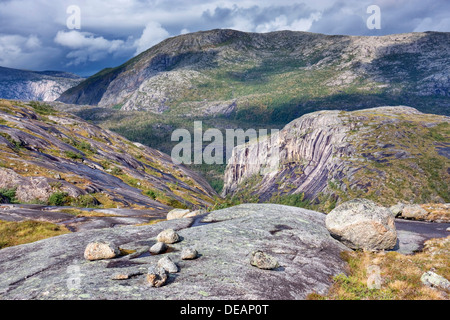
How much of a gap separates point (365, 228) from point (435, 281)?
21.9ft

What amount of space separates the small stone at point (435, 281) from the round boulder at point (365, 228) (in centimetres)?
587

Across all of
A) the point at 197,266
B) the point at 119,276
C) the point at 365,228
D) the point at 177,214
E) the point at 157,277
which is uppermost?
the point at 157,277

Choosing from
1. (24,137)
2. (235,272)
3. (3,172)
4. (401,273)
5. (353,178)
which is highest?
(24,137)

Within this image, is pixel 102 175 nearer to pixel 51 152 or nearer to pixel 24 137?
pixel 51 152

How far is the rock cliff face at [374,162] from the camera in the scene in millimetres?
140250

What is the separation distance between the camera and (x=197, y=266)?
16953 millimetres

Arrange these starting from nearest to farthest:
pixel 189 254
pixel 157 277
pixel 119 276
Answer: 1. pixel 157 277
2. pixel 119 276
3. pixel 189 254

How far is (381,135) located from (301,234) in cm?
17598

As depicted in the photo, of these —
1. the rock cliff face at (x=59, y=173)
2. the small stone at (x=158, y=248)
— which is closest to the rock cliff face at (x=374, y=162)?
the rock cliff face at (x=59, y=173)

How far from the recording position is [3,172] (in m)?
44.9

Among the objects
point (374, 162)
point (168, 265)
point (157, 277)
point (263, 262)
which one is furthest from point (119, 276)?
point (374, 162)

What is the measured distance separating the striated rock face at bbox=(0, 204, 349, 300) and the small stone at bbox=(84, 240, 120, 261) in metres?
0.36

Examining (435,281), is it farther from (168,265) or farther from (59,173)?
(59,173)
